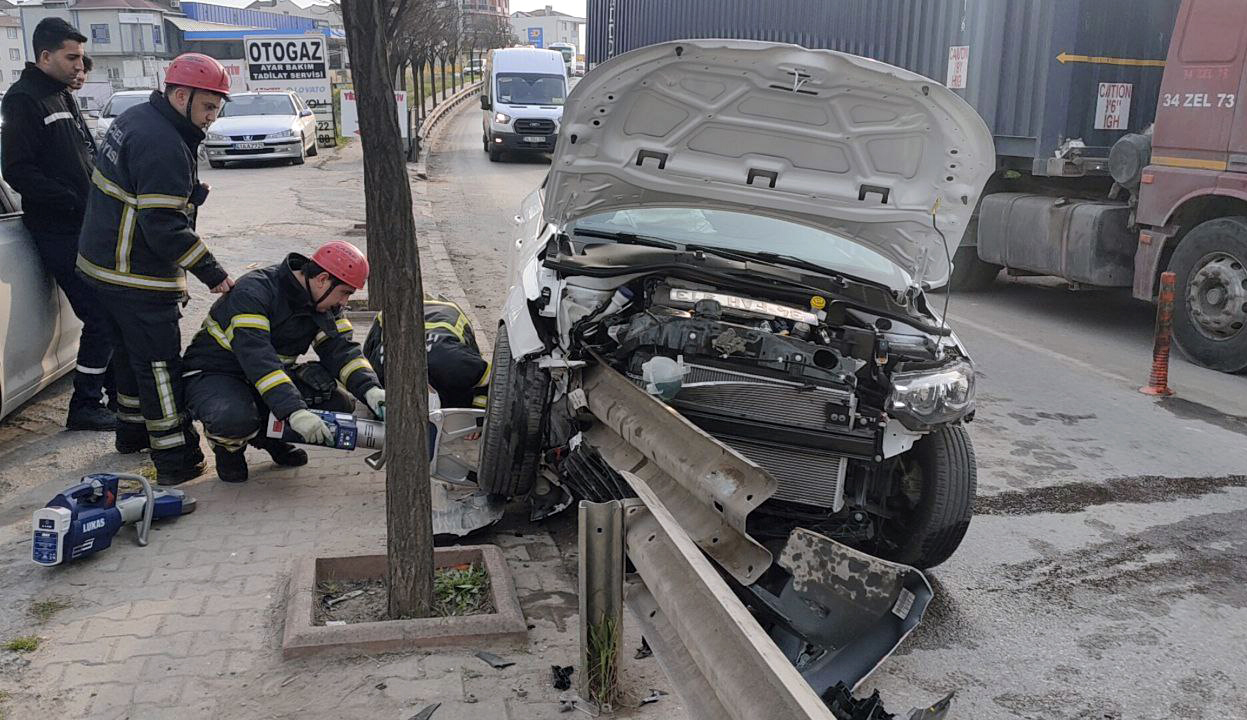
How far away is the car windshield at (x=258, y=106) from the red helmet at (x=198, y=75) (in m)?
18.4

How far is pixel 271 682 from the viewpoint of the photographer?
11.1 feet

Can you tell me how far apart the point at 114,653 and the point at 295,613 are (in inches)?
22.9

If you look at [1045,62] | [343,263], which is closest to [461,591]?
[343,263]

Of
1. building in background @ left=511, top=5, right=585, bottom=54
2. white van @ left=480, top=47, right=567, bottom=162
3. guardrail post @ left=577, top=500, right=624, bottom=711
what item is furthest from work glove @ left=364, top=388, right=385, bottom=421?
building in background @ left=511, top=5, right=585, bottom=54

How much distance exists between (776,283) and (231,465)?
276 centimetres

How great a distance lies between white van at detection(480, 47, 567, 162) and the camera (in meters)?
23.7

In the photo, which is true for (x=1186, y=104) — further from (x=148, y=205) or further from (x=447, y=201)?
(x=447, y=201)

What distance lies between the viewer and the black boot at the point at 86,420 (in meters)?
5.93

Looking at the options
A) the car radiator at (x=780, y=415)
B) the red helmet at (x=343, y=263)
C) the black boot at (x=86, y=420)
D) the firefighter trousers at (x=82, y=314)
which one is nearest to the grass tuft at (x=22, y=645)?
the red helmet at (x=343, y=263)

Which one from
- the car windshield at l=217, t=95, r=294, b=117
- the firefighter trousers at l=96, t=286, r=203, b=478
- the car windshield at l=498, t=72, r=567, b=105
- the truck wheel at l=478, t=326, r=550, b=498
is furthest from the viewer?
the car windshield at l=498, t=72, r=567, b=105

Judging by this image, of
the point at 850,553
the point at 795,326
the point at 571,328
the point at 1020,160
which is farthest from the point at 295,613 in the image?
the point at 1020,160

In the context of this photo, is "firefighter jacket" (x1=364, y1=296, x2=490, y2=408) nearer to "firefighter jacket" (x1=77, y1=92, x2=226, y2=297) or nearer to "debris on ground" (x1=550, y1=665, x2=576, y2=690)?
"firefighter jacket" (x1=77, y1=92, x2=226, y2=297)

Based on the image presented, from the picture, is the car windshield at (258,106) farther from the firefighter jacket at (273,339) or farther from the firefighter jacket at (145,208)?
the firefighter jacket at (273,339)

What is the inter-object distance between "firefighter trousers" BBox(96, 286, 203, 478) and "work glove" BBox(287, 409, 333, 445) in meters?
0.69
